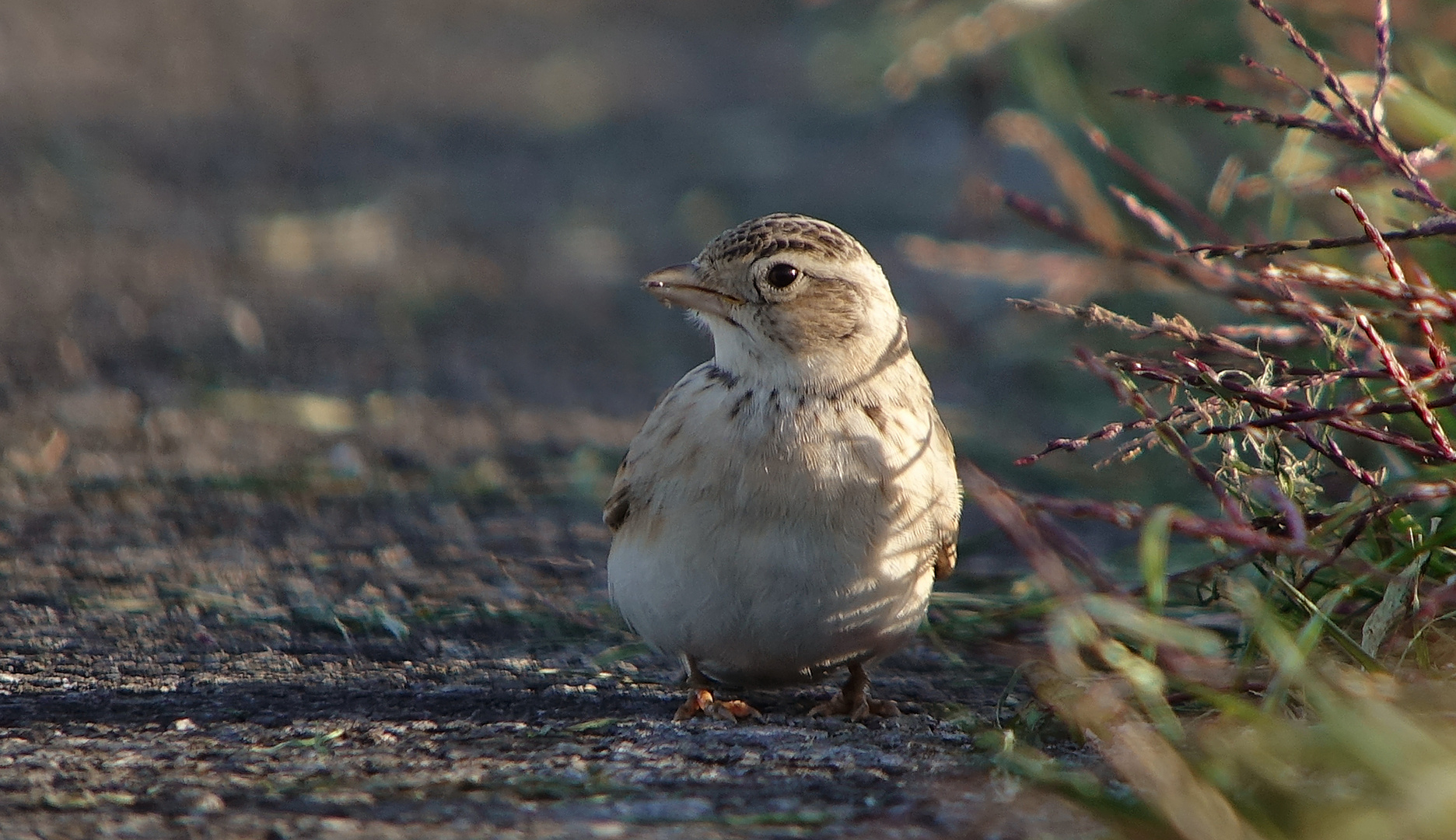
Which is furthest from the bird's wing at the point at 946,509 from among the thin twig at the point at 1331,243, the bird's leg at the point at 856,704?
the thin twig at the point at 1331,243

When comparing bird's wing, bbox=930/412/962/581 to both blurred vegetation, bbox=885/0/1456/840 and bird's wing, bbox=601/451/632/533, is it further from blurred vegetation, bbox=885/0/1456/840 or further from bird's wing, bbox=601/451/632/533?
bird's wing, bbox=601/451/632/533

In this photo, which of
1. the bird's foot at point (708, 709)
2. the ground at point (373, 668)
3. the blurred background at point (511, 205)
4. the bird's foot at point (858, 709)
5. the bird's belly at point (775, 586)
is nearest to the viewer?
the ground at point (373, 668)

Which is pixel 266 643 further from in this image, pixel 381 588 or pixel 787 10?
pixel 787 10

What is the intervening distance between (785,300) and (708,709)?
1124 millimetres

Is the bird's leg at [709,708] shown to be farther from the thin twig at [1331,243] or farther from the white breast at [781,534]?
the thin twig at [1331,243]

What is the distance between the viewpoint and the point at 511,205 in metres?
10.1

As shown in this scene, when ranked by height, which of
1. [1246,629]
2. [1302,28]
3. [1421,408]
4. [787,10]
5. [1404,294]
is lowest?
[1246,629]

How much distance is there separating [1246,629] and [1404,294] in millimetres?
968

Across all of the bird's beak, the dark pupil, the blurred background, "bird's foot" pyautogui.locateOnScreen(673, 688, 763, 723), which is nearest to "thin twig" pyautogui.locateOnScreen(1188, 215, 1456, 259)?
the dark pupil

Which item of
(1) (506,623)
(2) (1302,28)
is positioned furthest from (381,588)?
(2) (1302,28)

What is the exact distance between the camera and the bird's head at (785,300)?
427cm

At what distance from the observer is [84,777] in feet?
10.8

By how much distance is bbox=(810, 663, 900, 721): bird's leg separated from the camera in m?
4.05

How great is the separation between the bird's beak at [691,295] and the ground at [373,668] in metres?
1.03
